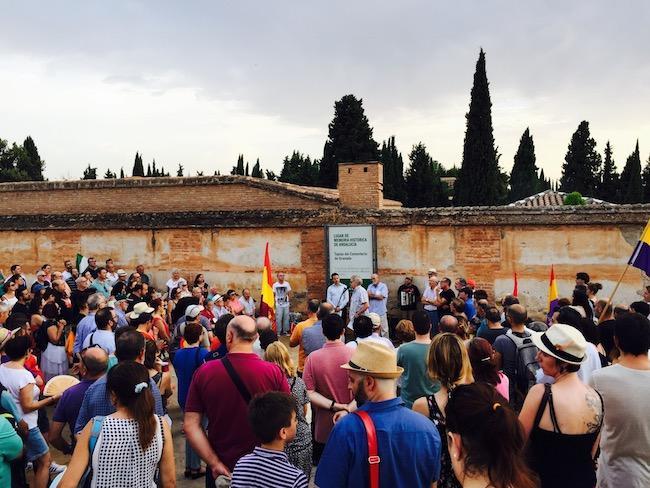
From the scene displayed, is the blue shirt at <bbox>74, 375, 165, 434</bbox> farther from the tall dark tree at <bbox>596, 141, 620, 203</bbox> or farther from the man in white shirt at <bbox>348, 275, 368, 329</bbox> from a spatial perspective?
the tall dark tree at <bbox>596, 141, 620, 203</bbox>

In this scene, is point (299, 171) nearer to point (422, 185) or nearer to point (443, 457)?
point (422, 185)

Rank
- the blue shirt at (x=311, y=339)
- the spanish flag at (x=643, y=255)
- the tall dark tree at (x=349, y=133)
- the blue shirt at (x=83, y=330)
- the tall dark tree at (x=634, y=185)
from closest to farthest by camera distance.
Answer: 1. the blue shirt at (x=311, y=339)
2. the blue shirt at (x=83, y=330)
3. the spanish flag at (x=643, y=255)
4. the tall dark tree at (x=349, y=133)
5. the tall dark tree at (x=634, y=185)

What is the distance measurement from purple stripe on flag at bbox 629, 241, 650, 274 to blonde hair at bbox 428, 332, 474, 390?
540 cm

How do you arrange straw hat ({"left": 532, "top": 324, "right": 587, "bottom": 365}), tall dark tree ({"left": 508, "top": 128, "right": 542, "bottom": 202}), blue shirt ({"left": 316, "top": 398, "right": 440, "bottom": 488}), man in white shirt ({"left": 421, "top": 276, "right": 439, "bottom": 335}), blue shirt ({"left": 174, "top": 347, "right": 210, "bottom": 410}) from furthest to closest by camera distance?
1. tall dark tree ({"left": 508, "top": 128, "right": 542, "bottom": 202})
2. man in white shirt ({"left": 421, "top": 276, "right": 439, "bottom": 335})
3. blue shirt ({"left": 174, "top": 347, "right": 210, "bottom": 410})
4. straw hat ({"left": 532, "top": 324, "right": 587, "bottom": 365})
5. blue shirt ({"left": 316, "top": 398, "right": 440, "bottom": 488})

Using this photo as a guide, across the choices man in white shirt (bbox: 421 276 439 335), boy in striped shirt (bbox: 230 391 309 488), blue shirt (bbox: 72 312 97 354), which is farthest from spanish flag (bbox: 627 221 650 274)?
blue shirt (bbox: 72 312 97 354)

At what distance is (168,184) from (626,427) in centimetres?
1623

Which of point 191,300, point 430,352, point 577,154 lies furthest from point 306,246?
point 577,154

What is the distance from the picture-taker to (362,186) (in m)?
15.8

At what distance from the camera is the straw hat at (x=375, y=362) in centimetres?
314

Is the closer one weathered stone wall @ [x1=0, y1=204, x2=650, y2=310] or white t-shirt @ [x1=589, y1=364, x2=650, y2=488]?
white t-shirt @ [x1=589, y1=364, x2=650, y2=488]

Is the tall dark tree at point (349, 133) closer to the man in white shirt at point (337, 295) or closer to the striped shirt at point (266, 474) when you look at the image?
the man in white shirt at point (337, 295)

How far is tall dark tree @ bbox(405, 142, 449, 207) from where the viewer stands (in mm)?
36250

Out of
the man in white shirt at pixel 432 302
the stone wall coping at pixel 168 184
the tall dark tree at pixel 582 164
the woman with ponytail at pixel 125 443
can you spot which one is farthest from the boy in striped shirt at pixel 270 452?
the tall dark tree at pixel 582 164

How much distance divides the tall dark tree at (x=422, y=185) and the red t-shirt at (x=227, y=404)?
108 ft
